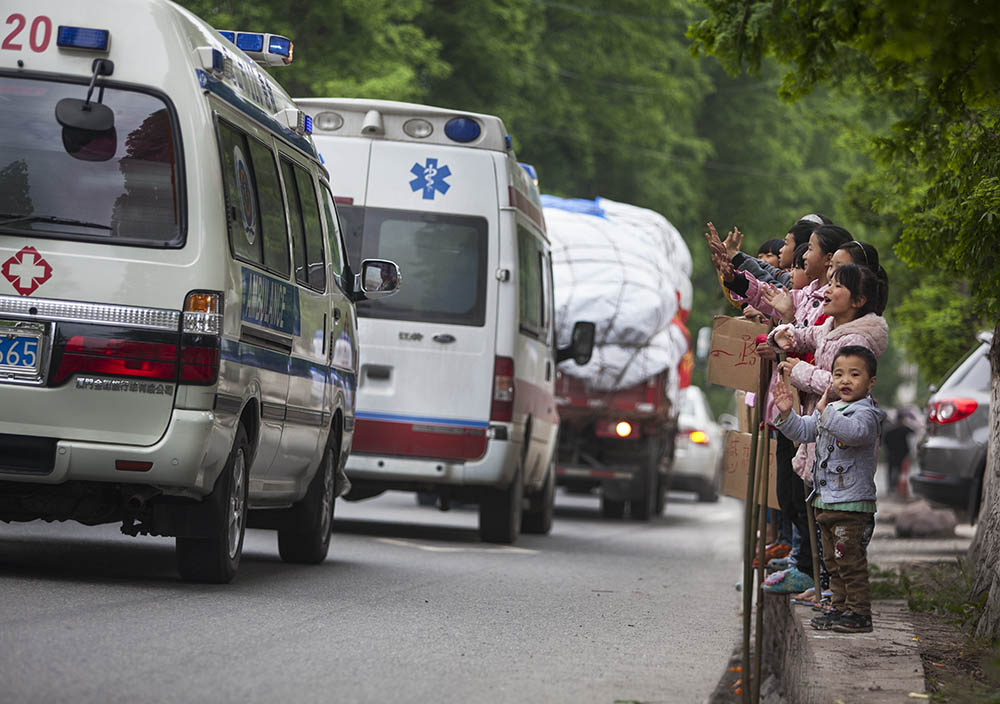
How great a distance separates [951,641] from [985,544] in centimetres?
121

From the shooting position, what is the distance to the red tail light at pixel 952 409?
15727mm

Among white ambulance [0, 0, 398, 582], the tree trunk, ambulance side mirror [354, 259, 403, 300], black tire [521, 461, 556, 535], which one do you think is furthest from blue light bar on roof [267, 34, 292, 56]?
black tire [521, 461, 556, 535]

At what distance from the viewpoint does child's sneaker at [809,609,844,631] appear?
7371mm

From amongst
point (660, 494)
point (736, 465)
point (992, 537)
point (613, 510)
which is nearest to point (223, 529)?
point (736, 465)

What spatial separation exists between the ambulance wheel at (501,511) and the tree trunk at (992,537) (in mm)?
4313

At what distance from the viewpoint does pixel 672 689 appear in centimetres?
692

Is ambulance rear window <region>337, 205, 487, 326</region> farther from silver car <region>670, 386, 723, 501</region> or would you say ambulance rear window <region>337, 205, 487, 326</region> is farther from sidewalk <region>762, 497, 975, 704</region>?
silver car <region>670, 386, 723, 501</region>

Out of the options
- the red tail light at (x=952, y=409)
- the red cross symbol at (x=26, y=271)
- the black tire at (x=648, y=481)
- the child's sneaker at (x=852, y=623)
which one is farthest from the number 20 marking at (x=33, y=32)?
the black tire at (x=648, y=481)

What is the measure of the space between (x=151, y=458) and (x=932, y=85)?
3.74 meters

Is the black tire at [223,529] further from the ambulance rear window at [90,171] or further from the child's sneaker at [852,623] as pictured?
the child's sneaker at [852,623]

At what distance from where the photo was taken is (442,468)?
13703mm

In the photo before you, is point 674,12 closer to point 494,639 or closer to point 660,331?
point 660,331

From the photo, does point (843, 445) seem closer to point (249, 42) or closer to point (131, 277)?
point (131, 277)

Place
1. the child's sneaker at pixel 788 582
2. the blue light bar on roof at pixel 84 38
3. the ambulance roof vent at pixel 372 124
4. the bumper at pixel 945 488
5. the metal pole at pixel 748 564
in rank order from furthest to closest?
the bumper at pixel 945 488, the ambulance roof vent at pixel 372 124, the child's sneaker at pixel 788 582, the blue light bar on roof at pixel 84 38, the metal pole at pixel 748 564
